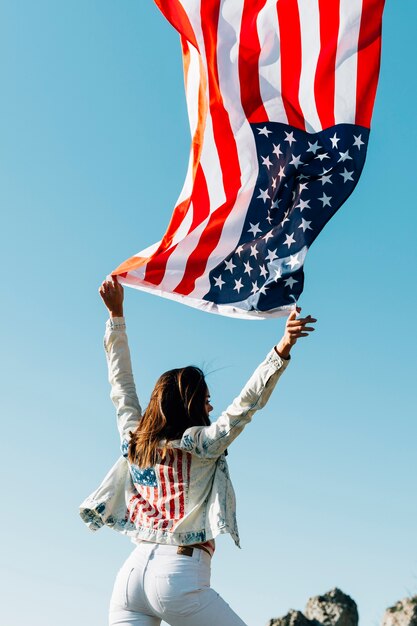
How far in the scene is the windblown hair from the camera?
4.78 metres

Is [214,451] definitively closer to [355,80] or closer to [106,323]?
[106,323]

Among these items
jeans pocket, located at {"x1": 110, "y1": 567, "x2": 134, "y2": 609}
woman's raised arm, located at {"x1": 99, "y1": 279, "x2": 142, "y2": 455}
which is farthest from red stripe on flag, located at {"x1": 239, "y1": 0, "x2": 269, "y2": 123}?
jeans pocket, located at {"x1": 110, "y1": 567, "x2": 134, "y2": 609}

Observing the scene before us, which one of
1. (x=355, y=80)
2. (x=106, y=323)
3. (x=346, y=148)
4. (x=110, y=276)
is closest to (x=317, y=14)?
(x=355, y=80)

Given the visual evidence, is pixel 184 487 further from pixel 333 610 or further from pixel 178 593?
pixel 333 610

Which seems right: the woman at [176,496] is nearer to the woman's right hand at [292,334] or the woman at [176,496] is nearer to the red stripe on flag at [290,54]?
the woman's right hand at [292,334]

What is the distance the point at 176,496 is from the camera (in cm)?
473

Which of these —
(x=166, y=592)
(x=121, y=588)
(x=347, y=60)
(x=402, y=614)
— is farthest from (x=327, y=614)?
(x=166, y=592)

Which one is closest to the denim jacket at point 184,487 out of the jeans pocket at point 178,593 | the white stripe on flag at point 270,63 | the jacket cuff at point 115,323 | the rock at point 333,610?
the jeans pocket at point 178,593

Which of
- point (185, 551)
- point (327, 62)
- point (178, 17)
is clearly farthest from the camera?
point (178, 17)

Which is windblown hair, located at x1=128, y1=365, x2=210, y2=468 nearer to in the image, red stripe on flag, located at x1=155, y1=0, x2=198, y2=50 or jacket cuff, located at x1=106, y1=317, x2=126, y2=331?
jacket cuff, located at x1=106, y1=317, x2=126, y2=331

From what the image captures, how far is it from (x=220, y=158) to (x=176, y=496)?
3.42 metres

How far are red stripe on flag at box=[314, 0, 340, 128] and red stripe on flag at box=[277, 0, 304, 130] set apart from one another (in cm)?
19

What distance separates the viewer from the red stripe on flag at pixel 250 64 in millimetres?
7258

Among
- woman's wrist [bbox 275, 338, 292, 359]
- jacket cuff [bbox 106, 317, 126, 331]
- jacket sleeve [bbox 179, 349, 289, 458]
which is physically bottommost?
jacket sleeve [bbox 179, 349, 289, 458]
